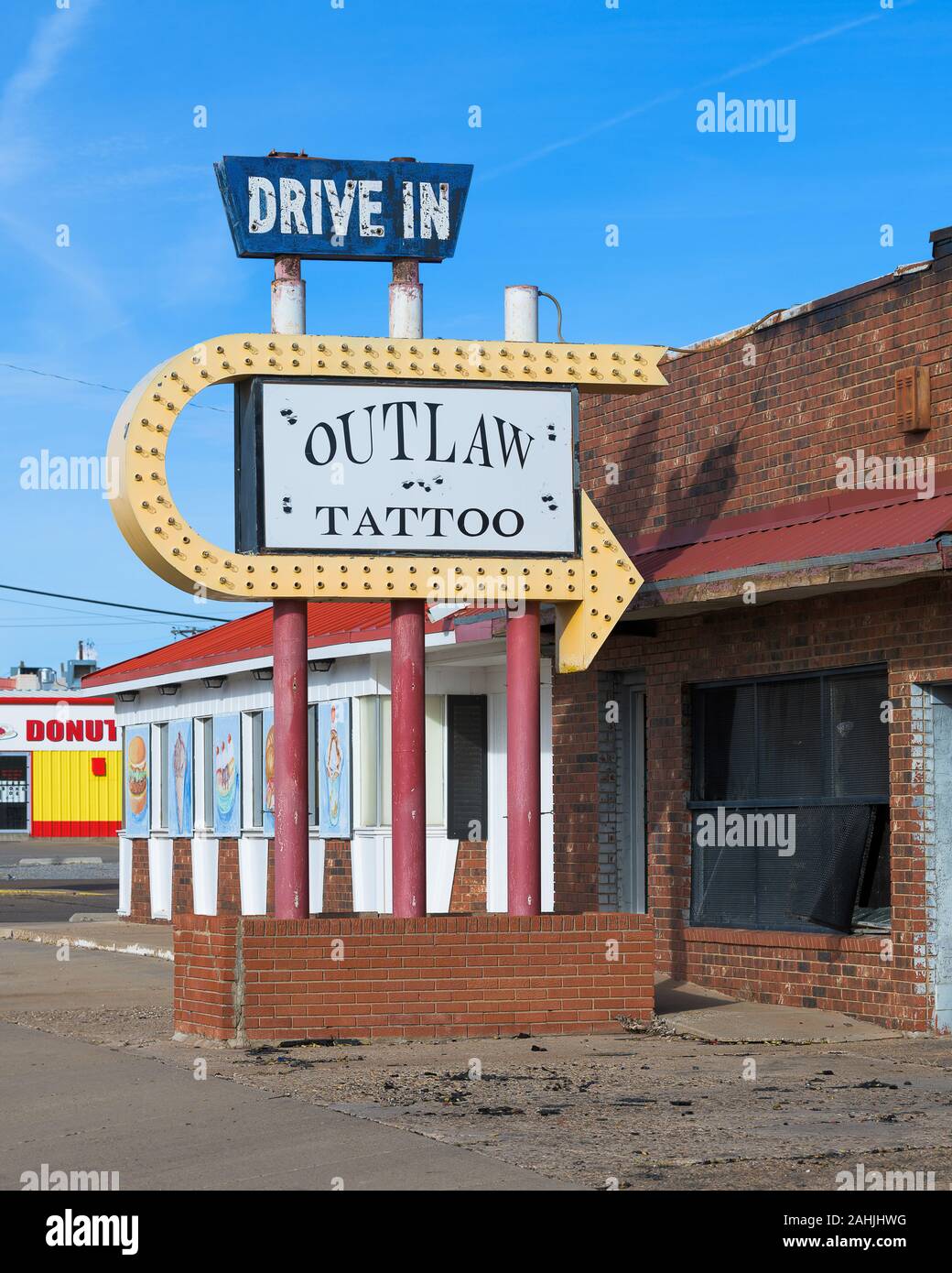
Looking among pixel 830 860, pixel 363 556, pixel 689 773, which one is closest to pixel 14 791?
pixel 689 773

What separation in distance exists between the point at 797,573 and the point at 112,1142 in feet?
18.3

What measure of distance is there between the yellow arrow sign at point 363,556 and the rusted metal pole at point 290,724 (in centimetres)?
Result: 23

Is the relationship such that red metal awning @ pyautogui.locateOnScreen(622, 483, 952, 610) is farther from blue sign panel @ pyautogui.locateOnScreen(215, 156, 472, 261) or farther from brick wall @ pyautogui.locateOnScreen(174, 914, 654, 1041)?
blue sign panel @ pyautogui.locateOnScreen(215, 156, 472, 261)

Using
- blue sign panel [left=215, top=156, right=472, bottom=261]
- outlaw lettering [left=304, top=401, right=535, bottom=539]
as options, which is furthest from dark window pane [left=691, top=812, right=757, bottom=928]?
blue sign panel [left=215, top=156, right=472, bottom=261]

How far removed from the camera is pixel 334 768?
2066 centimetres

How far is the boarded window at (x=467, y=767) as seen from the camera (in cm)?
1977

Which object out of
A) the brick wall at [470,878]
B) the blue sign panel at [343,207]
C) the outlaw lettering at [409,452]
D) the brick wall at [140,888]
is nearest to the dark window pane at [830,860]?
the outlaw lettering at [409,452]

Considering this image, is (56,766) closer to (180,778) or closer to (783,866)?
(180,778)

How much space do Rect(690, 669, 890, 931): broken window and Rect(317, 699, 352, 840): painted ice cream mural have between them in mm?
6570

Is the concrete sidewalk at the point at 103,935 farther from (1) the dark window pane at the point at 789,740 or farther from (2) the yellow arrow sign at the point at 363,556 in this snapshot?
(2) the yellow arrow sign at the point at 363,556

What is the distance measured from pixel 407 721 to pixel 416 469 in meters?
1.65

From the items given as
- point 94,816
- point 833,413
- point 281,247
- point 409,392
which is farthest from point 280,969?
point 94,816

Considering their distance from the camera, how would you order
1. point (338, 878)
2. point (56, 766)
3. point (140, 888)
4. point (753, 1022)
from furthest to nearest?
point (56, 766), point (140, 888), point (338, 878), point (753, 1022)
